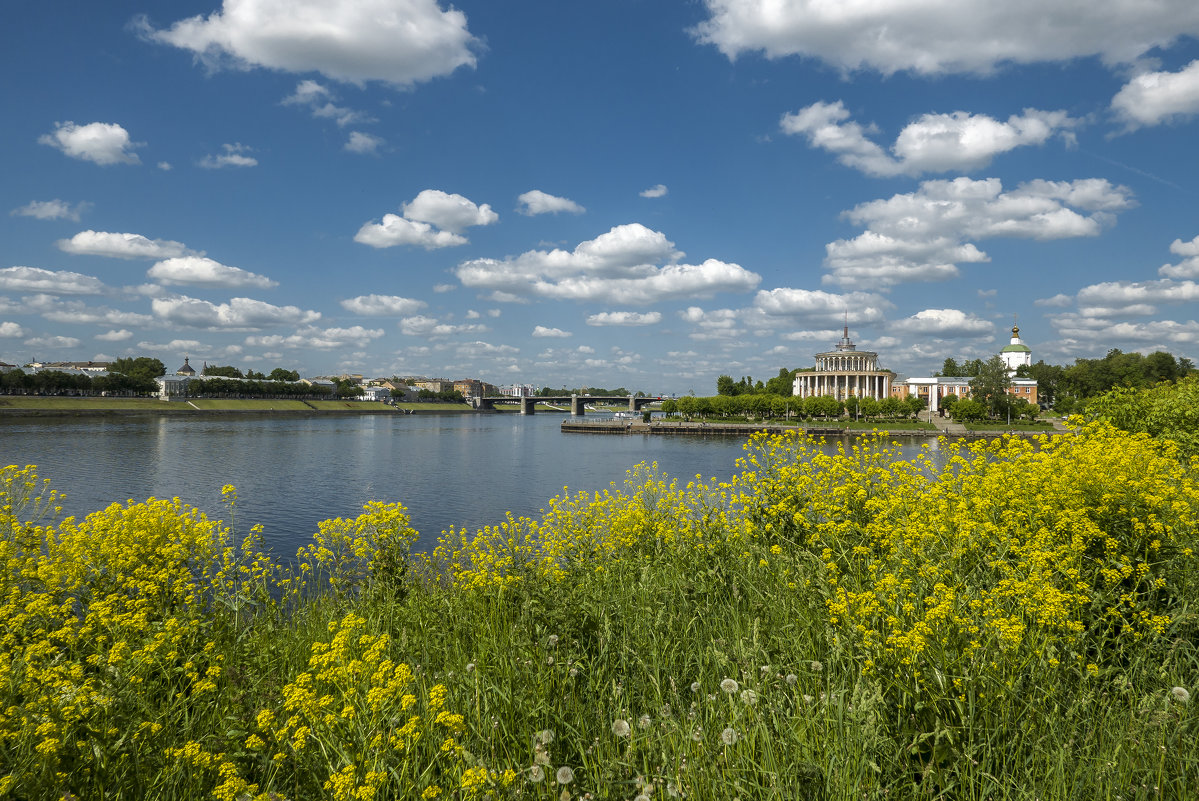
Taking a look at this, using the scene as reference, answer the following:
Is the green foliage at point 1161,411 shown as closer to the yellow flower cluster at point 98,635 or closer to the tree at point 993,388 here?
the yellow flower cluster at point 98,635

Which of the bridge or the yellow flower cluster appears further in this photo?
the bridge

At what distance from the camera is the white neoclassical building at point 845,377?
15375 cm

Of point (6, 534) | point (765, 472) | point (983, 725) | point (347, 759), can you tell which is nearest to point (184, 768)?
point (347, 759)

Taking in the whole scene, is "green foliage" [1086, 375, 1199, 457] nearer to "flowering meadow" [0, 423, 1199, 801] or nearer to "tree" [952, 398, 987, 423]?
"flowering meadow" [0, 423, 1199, 801]

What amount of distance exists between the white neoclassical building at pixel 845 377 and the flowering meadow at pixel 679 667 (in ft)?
507

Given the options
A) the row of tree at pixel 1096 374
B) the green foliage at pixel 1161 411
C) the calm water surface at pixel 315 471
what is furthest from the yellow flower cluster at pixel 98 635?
the row of tree at pixel 1096 374

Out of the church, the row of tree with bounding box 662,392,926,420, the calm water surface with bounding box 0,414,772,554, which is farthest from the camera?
the church

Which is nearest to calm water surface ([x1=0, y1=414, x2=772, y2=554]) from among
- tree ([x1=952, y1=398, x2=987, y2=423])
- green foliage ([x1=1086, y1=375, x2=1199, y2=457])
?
green foliage ([x1=1086, y1=375, x2=1199, y2=457])

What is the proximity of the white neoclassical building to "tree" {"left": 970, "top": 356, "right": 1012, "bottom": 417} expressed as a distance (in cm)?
3415

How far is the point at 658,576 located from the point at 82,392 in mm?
151629

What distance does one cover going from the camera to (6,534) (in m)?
6.70

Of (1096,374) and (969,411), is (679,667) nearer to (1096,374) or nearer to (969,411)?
(969,411)

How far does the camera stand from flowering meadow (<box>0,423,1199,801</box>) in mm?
3279

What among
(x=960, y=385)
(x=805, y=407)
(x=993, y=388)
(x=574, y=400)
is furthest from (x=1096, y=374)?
(x=574, y=400)
